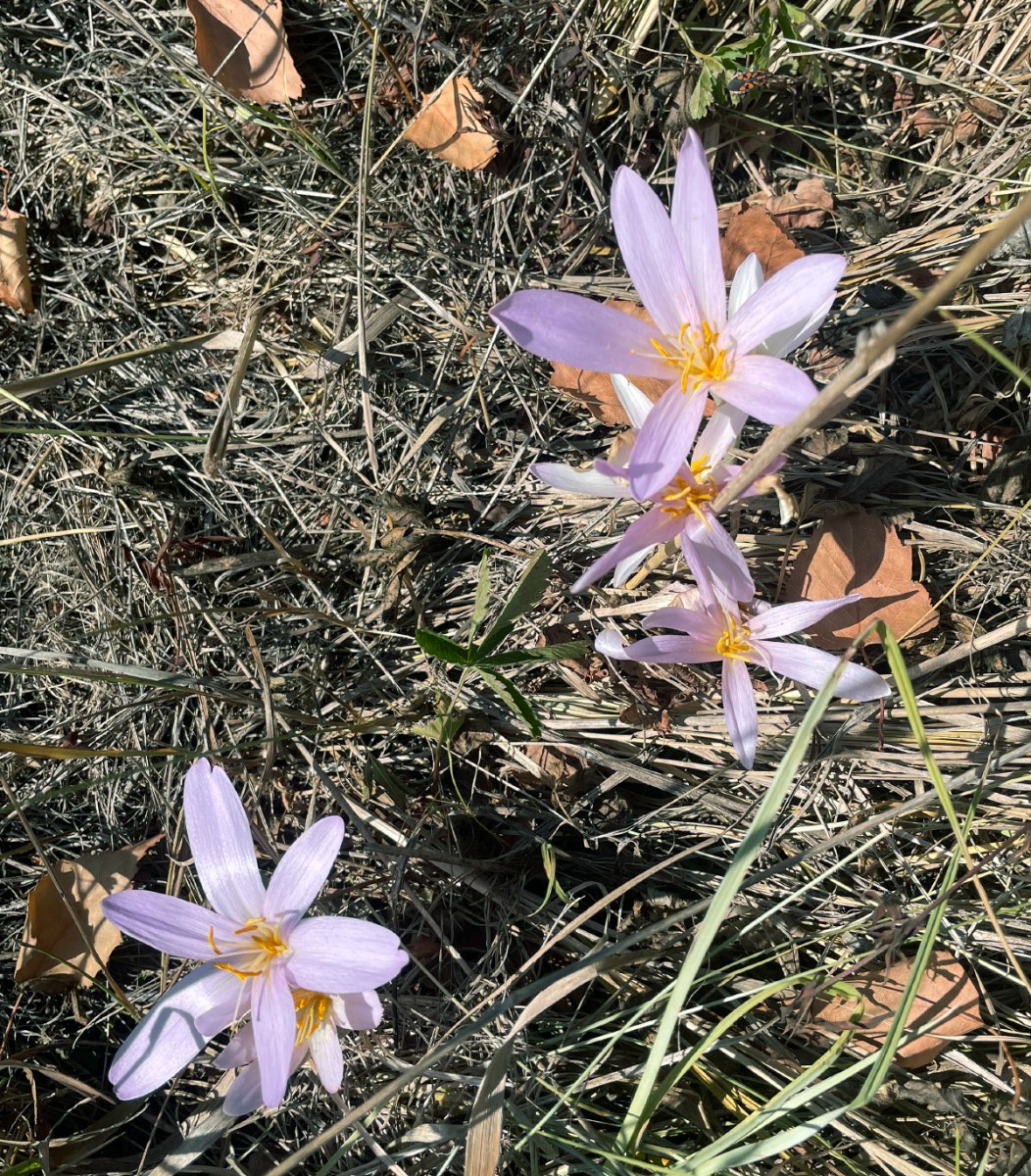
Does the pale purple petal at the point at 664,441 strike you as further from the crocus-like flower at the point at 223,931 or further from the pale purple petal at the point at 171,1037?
the pale purple petal at the point at 171,1037

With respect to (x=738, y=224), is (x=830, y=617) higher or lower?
lower

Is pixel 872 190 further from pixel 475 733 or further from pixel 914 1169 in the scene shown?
pixel 914 1169

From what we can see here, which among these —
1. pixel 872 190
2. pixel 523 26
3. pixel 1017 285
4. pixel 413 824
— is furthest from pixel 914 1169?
pixel 523 26

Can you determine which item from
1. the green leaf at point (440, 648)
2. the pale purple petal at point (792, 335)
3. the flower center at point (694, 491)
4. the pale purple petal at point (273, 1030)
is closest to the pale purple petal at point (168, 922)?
the pale purple petal at point (273, 1030)

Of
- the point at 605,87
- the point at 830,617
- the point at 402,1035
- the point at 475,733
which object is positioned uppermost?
the point at 605,87

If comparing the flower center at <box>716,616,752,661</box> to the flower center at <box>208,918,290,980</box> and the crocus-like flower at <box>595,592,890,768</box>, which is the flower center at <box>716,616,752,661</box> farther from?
the flower center at <box>208,918,290,980</box>

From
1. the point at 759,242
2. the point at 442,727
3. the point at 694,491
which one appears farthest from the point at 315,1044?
the point at 759,242

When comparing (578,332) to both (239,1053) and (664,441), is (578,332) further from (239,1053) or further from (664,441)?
(239,1053)
